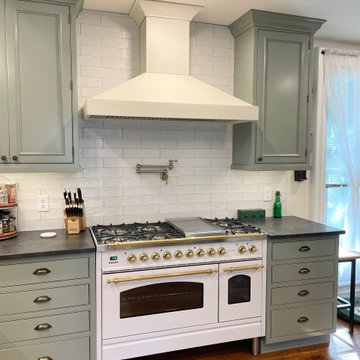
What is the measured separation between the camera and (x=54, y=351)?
2.30 metres

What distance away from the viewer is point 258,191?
338 centimetres

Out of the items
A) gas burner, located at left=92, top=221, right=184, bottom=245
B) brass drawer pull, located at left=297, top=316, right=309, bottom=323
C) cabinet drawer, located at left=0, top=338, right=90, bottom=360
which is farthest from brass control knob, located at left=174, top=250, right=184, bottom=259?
brass drawer pull, located at left=297, top=316, right=309, bottom=323

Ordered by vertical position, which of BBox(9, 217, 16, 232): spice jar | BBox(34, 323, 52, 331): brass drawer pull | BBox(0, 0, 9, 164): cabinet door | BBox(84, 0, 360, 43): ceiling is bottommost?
BBox(34, 323, 52, 331): brass drawer pull

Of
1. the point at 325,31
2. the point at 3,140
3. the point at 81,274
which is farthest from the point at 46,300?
the point at 325,31

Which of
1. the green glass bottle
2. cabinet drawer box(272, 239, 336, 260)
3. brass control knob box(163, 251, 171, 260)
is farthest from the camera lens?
the green glass bottle

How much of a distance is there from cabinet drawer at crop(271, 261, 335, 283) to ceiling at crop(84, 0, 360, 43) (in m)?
1.95

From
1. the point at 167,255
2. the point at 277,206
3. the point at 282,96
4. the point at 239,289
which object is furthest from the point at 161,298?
the point at 282,96

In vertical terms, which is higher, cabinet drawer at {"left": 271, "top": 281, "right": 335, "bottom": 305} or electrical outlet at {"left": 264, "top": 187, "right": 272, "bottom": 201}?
electrical outlet at {"left": 264, "top": 187, "right": 272, "bottom": 201}

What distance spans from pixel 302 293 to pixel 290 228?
0.50 metres

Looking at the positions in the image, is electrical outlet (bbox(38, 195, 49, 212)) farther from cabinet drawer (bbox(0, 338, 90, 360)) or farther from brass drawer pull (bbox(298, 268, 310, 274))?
brass drawer pull (bbox(298, 268, 310, 274))

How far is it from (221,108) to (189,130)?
650 millimetres

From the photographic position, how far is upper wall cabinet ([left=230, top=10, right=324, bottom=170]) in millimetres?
2947

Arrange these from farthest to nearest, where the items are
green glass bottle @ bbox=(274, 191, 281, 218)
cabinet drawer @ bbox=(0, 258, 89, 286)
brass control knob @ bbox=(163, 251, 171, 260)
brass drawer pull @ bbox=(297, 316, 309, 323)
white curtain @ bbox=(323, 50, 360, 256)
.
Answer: white curtain @ bbox=(323, 50, 360, 256) → green glass bottle @ bbox=(274, 191, 281, 218) → brass drawer pull @ bbox=(297, 316, 309, 323) → brass control knob @ bbox=(163, 251, 171, 260) → cabinet drawer @ bbox=(0, 258, 89, 286)

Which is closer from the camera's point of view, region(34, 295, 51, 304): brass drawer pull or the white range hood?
region(34, 295, 51, 304): brass drawer pull
